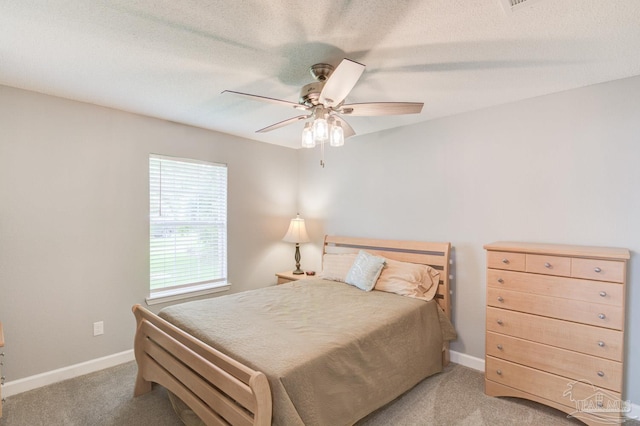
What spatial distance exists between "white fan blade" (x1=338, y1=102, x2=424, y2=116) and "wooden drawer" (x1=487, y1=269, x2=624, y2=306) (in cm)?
142

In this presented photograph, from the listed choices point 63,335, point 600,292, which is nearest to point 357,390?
point 600,292

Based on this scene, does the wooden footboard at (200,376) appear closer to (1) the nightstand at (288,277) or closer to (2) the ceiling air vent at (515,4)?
(1) the nightstand at (288,277)

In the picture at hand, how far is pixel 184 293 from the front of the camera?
348 cm

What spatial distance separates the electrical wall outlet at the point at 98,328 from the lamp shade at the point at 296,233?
83.4 inches

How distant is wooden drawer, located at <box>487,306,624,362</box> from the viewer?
2023 millimetres

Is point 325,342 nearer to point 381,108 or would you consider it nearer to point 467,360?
point 381,108

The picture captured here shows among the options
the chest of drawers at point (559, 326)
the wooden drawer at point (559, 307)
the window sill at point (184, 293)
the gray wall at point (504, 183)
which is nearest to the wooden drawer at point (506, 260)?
the chest of drawers at point (559, 326)

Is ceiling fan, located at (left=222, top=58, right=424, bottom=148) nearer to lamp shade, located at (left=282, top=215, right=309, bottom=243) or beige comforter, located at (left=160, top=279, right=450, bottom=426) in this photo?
beige comforter, located at (left=160, top=279, right=450, bottom=426)

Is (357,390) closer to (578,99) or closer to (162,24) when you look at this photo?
(162,24)

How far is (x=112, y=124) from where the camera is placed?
3.01 meters

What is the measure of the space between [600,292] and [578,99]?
4.85ft

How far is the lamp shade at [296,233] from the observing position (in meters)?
4.16

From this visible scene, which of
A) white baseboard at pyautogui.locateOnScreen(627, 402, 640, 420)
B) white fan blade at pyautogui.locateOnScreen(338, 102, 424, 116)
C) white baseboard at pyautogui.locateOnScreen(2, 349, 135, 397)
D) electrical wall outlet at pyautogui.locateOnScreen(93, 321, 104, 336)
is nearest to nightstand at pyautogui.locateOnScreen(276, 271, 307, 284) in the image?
white baseboard at pyautogui.locateOnScreen(2, 349, 135, 397)

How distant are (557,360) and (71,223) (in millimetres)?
3984
